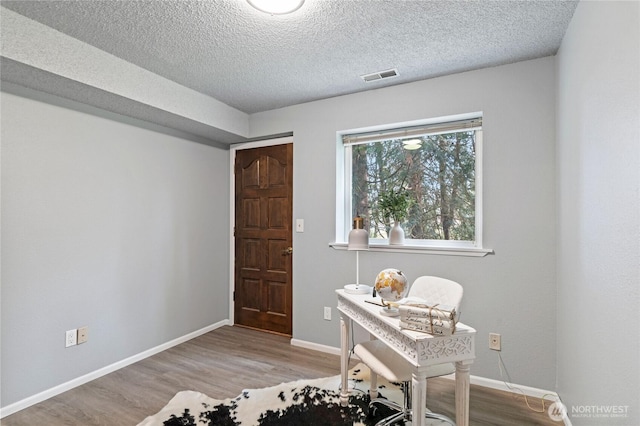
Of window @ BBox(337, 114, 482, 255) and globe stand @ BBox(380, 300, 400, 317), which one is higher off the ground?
window @ BBox(337, 114, 482, 255)

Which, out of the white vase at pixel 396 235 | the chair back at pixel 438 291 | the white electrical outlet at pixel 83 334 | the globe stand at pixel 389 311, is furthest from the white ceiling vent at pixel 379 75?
the white electrical outlet at pixel 83 334

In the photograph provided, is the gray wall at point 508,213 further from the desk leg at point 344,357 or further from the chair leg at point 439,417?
the desk leg at point 344,357

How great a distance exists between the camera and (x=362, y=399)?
2270mm

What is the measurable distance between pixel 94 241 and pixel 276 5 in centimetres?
232

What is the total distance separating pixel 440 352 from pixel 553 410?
142cm

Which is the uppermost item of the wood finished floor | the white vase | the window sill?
the white vase

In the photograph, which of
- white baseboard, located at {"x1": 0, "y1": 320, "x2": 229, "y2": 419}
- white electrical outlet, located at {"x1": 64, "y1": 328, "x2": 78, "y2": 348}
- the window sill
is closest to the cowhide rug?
white baseboard, located at {"x1": 0, "y1": 320, "x2": 229, "y2": 419}

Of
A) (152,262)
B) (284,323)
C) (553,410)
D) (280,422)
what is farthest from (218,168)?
(553,410)

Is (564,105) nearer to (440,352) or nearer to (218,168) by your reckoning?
(440,352)

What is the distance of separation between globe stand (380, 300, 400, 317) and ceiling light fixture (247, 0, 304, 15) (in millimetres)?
1701

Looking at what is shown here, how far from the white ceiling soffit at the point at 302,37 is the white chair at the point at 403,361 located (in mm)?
1609

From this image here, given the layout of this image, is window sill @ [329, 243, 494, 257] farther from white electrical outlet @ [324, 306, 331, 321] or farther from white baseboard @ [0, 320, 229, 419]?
white baseboard @ [0, 320, 229, 419]

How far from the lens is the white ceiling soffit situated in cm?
184

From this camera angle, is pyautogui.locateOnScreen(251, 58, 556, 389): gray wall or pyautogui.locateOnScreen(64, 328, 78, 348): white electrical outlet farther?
pyautogui.locateOnScreen(64, 328, 78, 348): white electrical outlet
